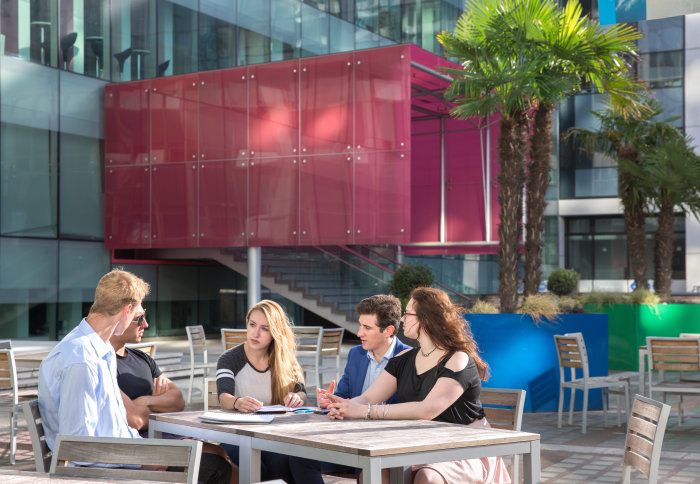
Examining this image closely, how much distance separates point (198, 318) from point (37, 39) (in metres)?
8.17

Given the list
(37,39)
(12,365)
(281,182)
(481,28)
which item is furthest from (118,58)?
(12,365)

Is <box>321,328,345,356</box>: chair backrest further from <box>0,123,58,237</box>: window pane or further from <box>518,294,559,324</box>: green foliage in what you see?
<box>0,123,58,237</box>: window pane

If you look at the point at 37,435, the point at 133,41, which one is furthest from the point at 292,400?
the point at 133,41

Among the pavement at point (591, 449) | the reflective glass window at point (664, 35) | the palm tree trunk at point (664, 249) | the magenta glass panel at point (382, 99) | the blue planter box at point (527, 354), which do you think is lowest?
the pavement at point (591, 449)

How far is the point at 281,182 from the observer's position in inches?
717

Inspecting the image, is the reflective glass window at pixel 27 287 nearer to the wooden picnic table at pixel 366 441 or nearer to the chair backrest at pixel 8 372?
the chair backrest at pixel 8 372

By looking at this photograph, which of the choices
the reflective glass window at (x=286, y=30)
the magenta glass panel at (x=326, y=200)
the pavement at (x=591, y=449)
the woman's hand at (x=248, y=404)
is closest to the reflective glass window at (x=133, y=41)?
the reflective glass window at (x=286, y=30)

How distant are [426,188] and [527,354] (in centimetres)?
1201

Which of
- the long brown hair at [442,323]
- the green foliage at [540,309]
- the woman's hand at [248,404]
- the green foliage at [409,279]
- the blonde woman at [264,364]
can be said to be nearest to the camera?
the long brown hair at [442,323]

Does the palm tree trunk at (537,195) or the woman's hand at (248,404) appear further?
the palm tree trunk at (537,195)

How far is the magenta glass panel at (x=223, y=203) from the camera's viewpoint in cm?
1870

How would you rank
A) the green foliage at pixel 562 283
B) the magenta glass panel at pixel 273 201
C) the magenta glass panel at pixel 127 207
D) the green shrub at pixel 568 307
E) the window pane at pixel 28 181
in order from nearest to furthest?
the green shrub at pixel 568 307, the magenta glass panel at pixel 273 201, the window pane at pixel 28 181, the magenta glass panel at pixel 127 207, the green foliage at pixel 562 283

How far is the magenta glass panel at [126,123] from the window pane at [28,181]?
4.59 ft

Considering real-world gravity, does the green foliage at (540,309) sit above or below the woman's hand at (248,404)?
above
